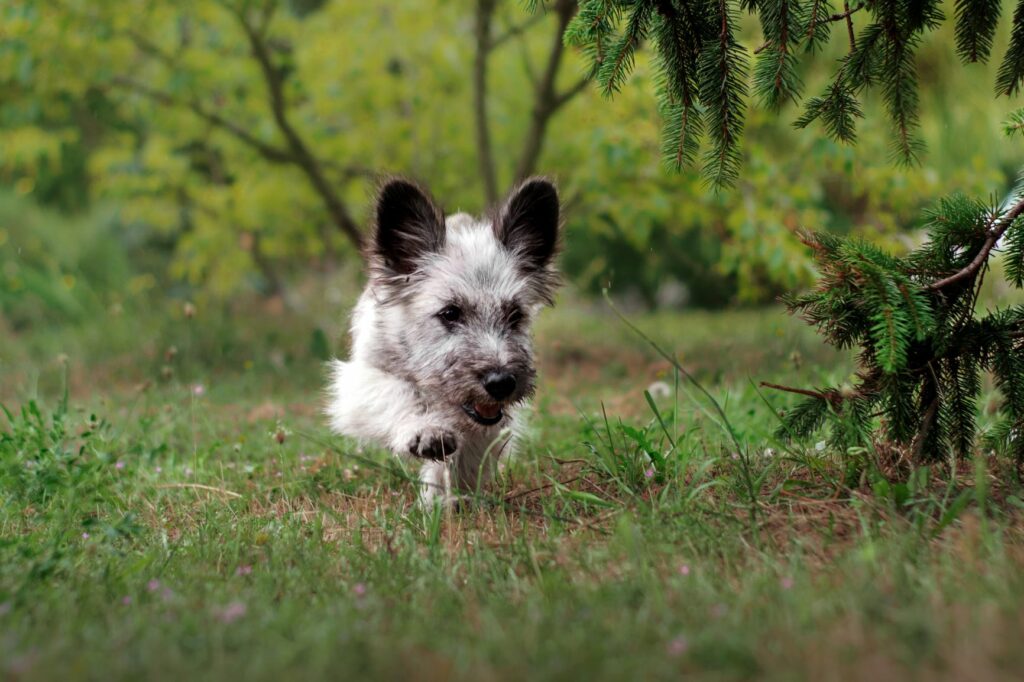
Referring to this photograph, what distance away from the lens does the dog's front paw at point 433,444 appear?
4.12 meters

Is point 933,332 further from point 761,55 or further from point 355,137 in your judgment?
point 355,137

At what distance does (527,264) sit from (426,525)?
72.9 inches

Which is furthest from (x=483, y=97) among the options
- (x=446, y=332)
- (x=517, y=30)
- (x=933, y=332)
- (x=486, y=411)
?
(x=933, y=332)

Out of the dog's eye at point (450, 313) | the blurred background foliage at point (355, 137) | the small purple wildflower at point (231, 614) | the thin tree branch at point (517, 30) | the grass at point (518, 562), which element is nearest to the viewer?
the grass at point (518, 562)

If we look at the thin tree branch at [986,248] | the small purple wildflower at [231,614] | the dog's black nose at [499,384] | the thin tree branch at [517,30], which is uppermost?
the thin tree branch at [517,30]

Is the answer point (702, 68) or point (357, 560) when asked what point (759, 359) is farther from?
point (357, 560)

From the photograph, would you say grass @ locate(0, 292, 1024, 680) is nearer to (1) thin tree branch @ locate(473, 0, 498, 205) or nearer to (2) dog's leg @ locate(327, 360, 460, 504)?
(2) dog's leg @ locate(327, 360, 460, 504)

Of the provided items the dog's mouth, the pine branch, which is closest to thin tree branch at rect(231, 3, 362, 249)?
the dog's mouth

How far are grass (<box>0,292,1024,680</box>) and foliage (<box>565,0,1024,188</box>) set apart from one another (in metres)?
1.17

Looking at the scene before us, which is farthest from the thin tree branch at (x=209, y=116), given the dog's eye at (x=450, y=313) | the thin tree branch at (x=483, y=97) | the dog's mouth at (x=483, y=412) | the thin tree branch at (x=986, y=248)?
the thin tree branch at (x=986, y=248)

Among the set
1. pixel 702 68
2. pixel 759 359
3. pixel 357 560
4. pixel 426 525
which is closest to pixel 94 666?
pixel 357 560

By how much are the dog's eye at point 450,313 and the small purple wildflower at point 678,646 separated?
2.71m

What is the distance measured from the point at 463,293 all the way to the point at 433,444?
89 cm

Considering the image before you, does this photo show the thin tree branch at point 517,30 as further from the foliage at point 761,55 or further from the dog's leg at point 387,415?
the foliage at point 761,55
